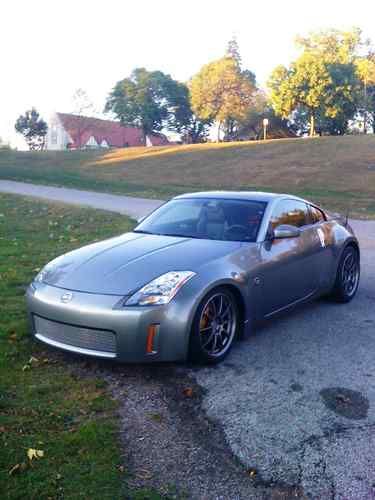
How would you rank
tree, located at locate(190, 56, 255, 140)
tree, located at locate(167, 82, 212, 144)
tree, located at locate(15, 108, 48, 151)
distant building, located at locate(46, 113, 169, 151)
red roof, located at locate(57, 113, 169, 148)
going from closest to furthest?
tree, located at locate(190, 56, 255, 140) < tree, located at locate(167, 82, 212, 144) < tree, located at locate(15, 108, 48, 151) < red roof, located at locate(57, 113, 169, 148) < distant building, located at locate(46, 113, 169, 151)

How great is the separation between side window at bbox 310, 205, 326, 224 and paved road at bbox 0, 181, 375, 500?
1.06 metres

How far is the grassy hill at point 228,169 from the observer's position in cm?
2322

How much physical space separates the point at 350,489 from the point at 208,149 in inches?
1553

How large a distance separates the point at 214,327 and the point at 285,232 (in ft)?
4.26

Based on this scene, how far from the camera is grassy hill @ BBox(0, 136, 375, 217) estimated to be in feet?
76.2

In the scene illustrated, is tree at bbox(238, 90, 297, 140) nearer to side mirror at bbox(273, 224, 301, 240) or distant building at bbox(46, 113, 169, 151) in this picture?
distant building at bbox(46, 113, 169, 151)

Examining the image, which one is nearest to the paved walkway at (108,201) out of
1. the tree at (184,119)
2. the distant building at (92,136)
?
the tree at (184,119)

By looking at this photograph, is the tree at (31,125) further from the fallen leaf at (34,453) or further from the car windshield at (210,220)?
the fallen leaf at (34,453)

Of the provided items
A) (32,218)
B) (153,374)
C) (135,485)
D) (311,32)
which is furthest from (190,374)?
(311,32)

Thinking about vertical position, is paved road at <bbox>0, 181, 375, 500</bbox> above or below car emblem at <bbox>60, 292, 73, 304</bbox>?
below

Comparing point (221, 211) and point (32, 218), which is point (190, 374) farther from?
point (32, 218)

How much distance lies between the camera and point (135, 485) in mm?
2855

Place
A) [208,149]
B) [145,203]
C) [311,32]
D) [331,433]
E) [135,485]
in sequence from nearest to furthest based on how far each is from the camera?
[135,485]
[331,433]
[145,203]
[208,149]
[311,32]

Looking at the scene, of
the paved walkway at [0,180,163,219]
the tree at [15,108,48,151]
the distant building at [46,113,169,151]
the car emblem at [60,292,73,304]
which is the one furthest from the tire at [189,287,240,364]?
the tree at [15,108,48,151]
